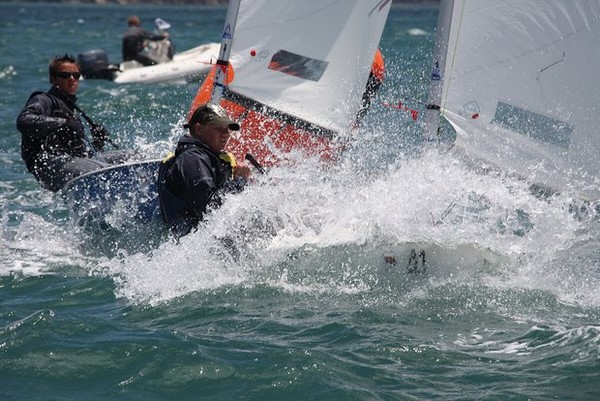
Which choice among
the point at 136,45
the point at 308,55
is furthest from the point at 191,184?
the point at 136,45

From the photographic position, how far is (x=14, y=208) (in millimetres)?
8906

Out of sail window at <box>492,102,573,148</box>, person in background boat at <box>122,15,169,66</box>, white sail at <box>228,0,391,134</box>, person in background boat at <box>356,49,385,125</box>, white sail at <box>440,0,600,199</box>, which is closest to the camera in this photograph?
white sail at <box>440,0,600,199</box>

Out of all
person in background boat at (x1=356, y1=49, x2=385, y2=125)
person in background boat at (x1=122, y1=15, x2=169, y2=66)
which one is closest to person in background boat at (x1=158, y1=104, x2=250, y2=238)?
person in background boat at (x1=356, y1=49, x2=385, y2=125)

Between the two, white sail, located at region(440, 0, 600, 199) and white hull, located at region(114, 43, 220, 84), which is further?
white hull, located at region(114, 43, 220, 84)

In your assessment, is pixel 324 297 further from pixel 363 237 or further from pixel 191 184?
pixel 191 184

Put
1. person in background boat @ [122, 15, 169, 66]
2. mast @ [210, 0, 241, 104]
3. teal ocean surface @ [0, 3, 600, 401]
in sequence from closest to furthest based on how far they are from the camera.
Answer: teal ocean surface @ [0, 3, 600, 401], mast @ [210, 0, 241, 104], person in background boat @ [122, 15, 169, 66]

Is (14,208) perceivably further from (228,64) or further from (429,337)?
(429,337)

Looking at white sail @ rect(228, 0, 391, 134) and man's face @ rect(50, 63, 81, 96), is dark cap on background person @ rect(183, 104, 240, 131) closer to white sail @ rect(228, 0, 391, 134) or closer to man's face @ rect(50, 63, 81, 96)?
white sail @ rect(228, 0, 391, 134)

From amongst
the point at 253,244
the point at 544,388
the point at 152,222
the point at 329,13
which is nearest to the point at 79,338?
the point at 253,244

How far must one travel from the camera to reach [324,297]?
6168mm

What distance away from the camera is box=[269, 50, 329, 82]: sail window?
26.9 feet

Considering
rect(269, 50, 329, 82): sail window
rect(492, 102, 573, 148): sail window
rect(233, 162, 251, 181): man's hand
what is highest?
rect(492, 102, 573, 148): sail window

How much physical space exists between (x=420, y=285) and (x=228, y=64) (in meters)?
2.86

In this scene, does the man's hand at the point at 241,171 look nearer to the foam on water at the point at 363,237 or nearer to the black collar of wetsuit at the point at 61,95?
the foam on water at the point at 363,237
